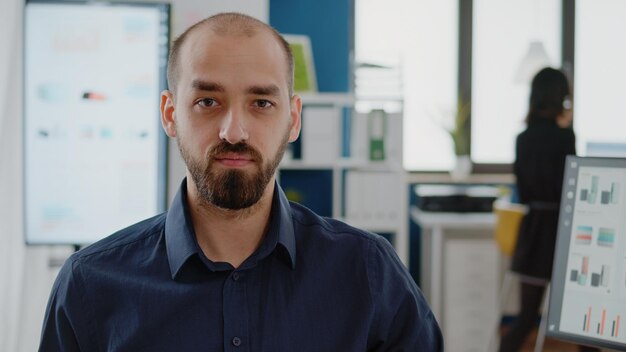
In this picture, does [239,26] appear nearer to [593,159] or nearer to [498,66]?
[593,159]

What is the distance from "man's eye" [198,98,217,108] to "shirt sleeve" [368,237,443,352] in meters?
0.40

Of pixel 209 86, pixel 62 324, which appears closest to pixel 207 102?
pixel 209 86

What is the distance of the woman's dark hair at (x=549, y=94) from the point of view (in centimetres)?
316

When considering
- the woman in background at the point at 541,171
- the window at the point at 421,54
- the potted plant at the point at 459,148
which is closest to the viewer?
the woman in background at the point at 541,171

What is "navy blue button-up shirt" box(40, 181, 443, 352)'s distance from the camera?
1.25 metres

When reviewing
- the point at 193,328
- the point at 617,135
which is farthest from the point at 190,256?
the point at 617,135

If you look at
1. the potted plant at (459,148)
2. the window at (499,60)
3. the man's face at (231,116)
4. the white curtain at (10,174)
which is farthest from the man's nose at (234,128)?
the window at (499,60)

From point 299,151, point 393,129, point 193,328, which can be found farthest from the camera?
point 299,151

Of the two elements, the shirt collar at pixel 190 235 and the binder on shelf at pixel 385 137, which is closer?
the shirt collar at pixel 190 235

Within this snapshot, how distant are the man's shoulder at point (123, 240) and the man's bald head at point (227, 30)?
265 mm

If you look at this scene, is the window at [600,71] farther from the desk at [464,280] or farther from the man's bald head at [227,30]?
the man's bald head at [227,30]

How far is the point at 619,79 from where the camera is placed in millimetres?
5113

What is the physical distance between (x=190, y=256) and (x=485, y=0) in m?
4.23

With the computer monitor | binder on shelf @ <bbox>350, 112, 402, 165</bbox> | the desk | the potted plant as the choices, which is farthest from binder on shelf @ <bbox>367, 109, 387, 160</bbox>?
the computer monitor
